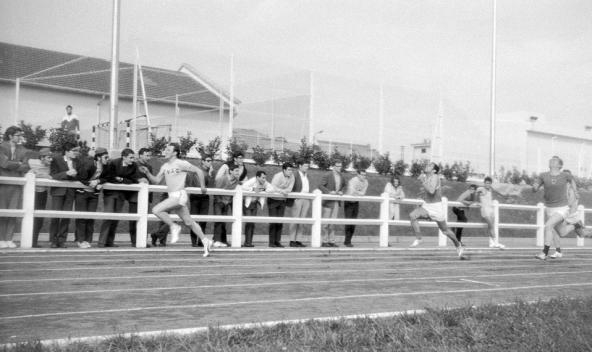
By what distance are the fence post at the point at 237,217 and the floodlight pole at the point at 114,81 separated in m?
4.23

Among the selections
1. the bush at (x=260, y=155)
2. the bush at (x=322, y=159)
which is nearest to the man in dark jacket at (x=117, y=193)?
the bush at (x=260, y=155)

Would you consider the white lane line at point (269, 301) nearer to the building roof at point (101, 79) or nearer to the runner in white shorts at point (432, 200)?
the runner in white shorts at point (432, 200)

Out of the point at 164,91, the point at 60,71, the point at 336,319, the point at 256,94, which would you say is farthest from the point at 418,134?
the point at 336,319

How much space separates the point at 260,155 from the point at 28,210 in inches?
489

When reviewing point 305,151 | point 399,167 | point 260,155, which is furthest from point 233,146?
point 399,167

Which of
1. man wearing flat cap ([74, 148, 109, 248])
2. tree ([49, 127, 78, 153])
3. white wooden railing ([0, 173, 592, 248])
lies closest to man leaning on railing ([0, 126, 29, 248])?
white wooden railing ([0, 173, 592, 248])

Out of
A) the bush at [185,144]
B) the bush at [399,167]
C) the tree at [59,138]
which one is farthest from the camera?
the bush at [399,167]

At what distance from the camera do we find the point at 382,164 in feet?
91.2

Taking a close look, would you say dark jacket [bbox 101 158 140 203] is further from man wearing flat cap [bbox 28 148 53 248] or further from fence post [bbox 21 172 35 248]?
fence post [bbox 21 172 35 248]

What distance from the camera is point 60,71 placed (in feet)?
105

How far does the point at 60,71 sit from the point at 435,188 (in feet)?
73.4

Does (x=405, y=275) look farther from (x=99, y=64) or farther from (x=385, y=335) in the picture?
(x=99, y=64)

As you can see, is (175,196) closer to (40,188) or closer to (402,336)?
(40,188)

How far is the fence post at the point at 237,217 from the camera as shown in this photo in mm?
15008
